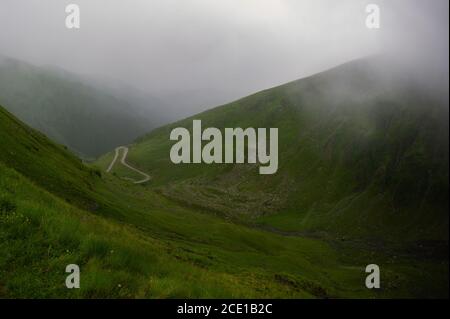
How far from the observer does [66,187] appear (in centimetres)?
5797

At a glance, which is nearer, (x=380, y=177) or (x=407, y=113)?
(x=380, y=177)

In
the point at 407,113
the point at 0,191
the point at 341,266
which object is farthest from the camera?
the point at 407,113

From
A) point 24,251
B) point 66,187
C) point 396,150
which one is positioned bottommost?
point 24,251

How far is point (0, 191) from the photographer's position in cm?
2011

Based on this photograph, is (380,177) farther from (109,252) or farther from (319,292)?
(109,252)

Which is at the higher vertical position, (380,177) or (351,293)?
(380,177)

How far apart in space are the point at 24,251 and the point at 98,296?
13.5 ft

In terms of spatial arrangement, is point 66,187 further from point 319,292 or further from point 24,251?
point 24,251

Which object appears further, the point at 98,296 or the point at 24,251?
the point at 24,251

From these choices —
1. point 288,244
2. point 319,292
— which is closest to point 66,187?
point 319,292

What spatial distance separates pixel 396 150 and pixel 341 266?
4123 inches

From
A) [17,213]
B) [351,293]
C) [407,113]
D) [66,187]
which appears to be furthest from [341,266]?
[407,113]

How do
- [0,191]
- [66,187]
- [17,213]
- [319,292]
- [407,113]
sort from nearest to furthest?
[17,213] < [0,191] < [319,292] < [66,187] < [407,113]

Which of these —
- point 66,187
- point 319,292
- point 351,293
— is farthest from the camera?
point 351,293
